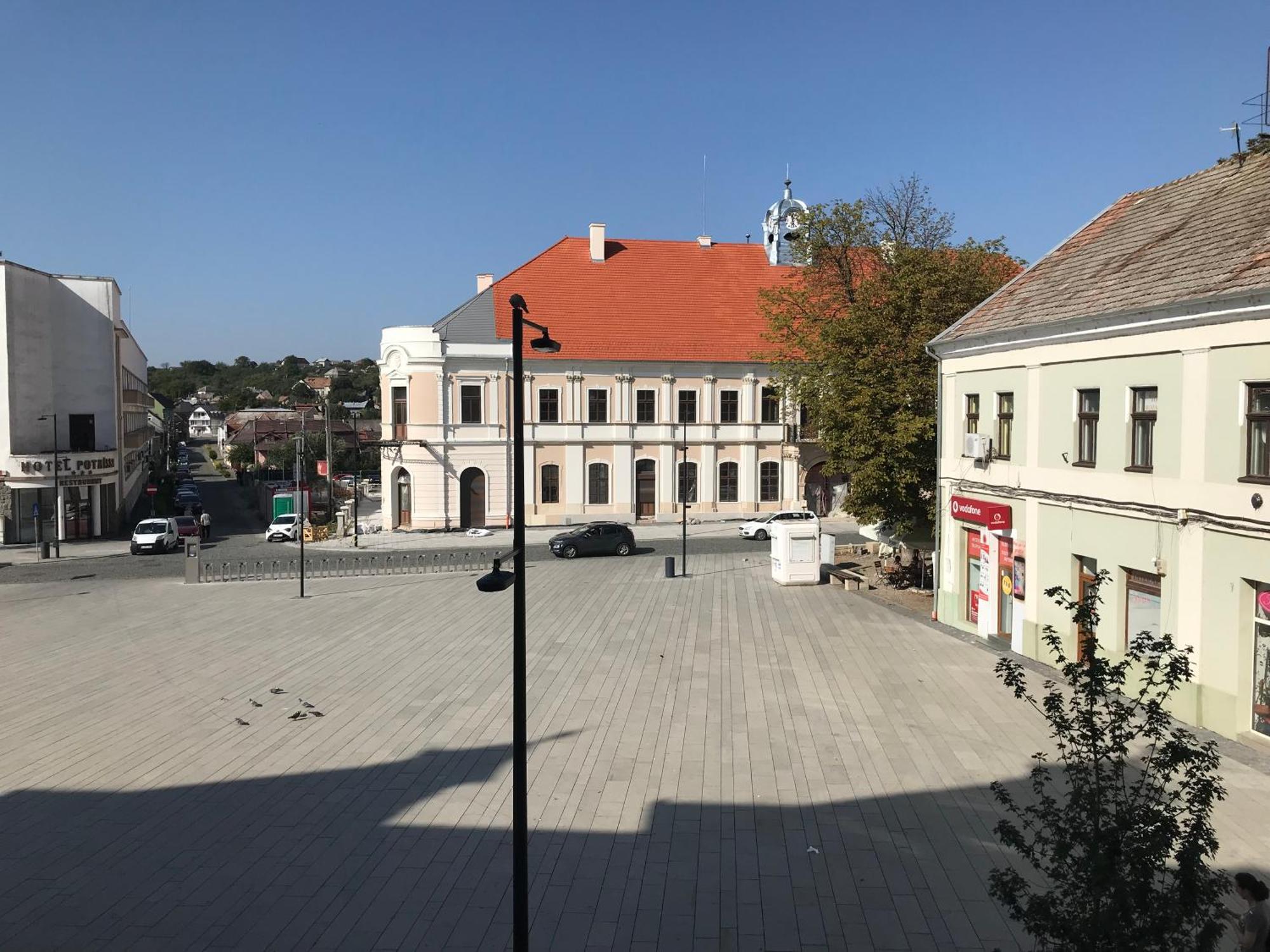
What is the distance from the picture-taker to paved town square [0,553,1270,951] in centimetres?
938

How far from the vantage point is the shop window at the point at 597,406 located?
151 ft

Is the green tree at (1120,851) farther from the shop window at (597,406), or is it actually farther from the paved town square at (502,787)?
the shop window at (597,406)

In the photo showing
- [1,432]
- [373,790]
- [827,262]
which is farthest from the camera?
[1,432]

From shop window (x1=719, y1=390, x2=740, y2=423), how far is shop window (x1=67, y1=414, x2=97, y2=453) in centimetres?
2831

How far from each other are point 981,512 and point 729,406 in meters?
27.3

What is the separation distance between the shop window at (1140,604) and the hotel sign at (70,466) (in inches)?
1542

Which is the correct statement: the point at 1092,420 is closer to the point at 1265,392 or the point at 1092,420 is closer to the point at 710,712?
the point at 1265,392

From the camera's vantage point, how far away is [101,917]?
31.1 feet

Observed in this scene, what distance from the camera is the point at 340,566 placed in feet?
109

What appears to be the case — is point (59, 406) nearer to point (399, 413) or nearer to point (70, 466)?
point (70, 466)

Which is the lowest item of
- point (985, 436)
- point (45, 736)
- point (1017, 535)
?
point (45, 736)

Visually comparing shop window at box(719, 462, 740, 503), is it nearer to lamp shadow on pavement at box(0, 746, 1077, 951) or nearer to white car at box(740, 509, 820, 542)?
white car at box(740, 509, 820, 542)

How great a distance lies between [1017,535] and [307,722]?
544 inches

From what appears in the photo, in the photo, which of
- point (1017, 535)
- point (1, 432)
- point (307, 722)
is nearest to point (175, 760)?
point (307, 722)
